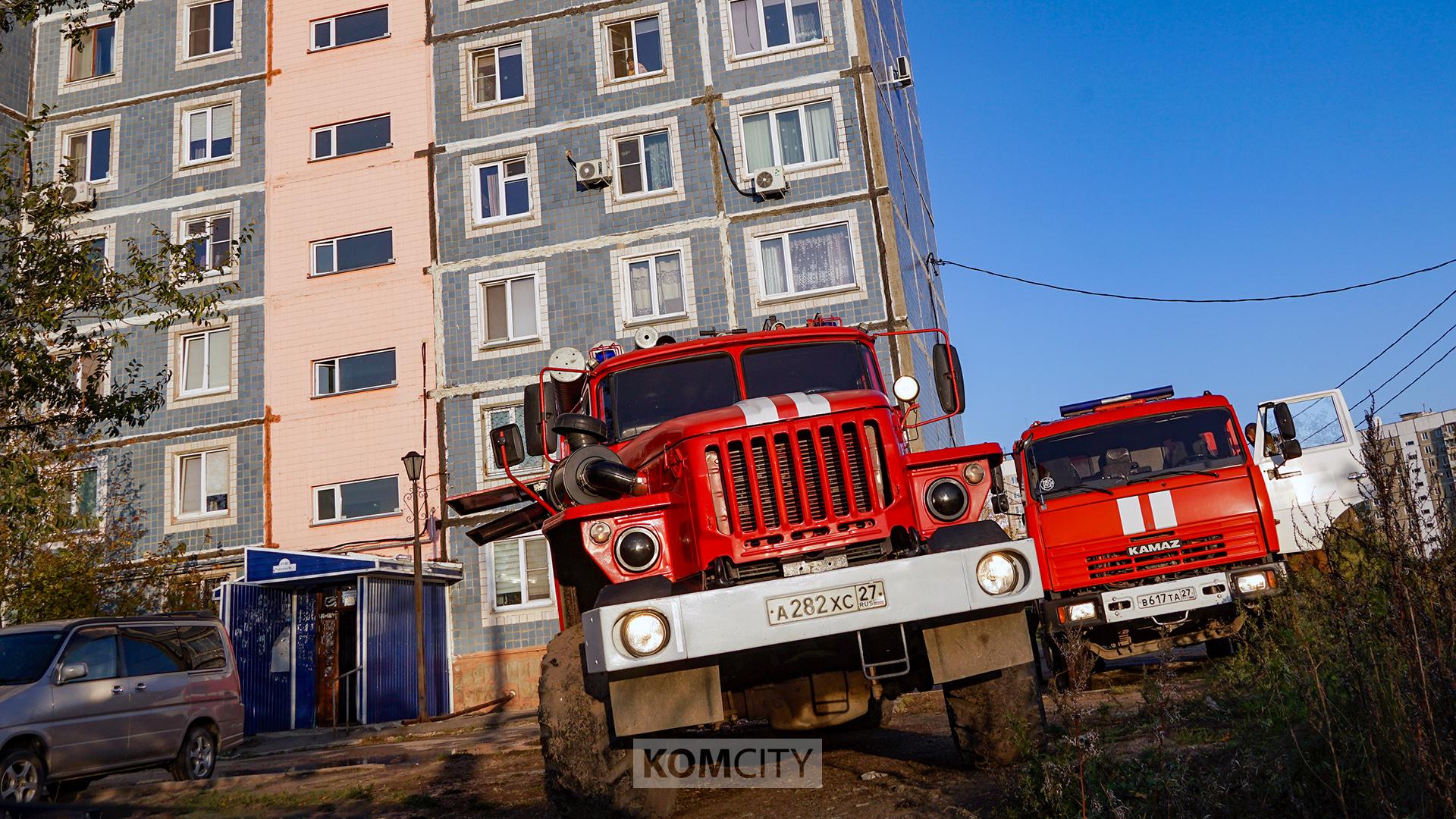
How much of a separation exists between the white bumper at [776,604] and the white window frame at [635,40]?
2220 centimetres

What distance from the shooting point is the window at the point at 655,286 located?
2497 centimetres

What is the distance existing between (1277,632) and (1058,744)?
3735 millimetres

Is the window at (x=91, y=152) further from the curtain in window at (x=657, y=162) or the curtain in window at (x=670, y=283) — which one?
the curtain in window at (x=670, y=283)

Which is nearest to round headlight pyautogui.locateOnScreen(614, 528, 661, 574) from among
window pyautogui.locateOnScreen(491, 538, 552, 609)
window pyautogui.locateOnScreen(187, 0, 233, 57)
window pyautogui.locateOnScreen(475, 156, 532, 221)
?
window pyautogui.locateOnScreen(491, 538, 552, 609)

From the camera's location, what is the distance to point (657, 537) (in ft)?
21.4

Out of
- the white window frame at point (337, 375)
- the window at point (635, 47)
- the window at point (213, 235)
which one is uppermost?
the window at point (635, 47)

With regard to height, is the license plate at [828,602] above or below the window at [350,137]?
below

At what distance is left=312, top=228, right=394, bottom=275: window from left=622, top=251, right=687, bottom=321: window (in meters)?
6.12

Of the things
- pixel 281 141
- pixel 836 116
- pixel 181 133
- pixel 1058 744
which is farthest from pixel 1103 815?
pixel 181 133

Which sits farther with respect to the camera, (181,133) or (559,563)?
(181,133)

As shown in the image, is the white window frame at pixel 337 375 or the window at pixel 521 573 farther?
the white window frame at pixel 337 375

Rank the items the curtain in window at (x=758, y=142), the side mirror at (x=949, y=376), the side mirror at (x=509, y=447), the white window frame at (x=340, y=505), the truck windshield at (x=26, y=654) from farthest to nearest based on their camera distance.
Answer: the white window frame at (x=340, y=505) < the curtain in window at (x=758, y=142) < the truck windshield at (x=26, y=654) < the side mirror at (x=509, y=447) < the side mirror at (x=949, y=376)

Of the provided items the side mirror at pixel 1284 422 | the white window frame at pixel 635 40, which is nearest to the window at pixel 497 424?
the white window frame at pixel 635 40

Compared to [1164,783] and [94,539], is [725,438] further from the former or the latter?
[94,539]
